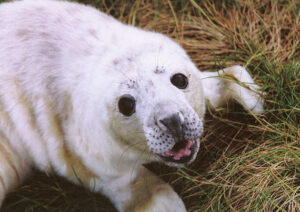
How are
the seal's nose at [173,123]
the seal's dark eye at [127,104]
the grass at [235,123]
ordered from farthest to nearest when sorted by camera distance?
1. the grass at [235,123]
2. the seal's dark eye at [127,104]
3. the seal's nose at [173,123]

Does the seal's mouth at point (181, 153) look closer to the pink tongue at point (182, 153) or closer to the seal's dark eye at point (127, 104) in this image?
the pink tongue at point (182, 153)

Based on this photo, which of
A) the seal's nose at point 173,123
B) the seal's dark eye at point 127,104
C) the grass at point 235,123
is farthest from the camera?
the grass at point 235,123

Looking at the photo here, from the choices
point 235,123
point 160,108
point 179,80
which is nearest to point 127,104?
point 160,108

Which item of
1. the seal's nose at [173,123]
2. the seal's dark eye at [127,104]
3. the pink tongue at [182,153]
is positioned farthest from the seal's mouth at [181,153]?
the seal's dark eye at [127,104]

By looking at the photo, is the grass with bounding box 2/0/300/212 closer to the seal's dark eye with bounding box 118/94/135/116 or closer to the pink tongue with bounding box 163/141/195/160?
the pink tongue with bounding box 163/141/195/160

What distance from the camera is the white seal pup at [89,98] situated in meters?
2.18

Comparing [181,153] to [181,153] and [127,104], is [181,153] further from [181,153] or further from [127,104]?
[127,104]

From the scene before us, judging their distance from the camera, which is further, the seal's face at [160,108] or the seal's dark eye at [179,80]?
the seal's dark eye at [179,80]

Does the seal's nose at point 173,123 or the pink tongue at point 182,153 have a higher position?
the seal's nose at point 173,123

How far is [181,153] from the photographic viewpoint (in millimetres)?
2193

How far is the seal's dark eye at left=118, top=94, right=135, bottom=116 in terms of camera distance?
84.0 inches

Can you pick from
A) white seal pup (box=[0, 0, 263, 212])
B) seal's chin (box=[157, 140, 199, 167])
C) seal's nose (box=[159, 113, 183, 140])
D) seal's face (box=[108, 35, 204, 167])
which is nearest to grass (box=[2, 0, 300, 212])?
white seal pup (box=[0, 0, 263, 212])

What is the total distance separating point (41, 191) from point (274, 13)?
2.50 m

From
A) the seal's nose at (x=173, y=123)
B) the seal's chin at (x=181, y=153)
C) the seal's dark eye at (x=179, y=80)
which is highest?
the seal's dark eye at (x=179, y=80)
